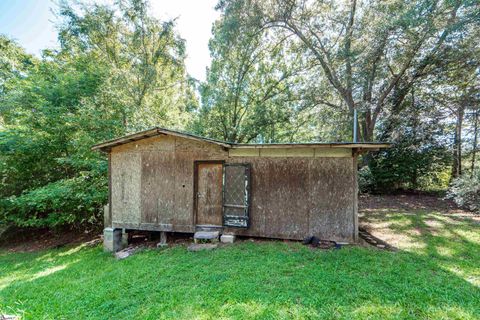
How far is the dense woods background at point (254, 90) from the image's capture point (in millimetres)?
7070

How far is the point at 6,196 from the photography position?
7.13m

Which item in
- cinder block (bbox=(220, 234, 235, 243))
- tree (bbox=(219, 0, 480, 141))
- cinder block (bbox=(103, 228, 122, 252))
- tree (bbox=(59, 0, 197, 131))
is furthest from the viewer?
tree (bbox=(59, 0, 197, 131))

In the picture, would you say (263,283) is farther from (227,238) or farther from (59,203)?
(59,203)

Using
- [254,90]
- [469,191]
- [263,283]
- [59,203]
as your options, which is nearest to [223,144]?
[263,283]

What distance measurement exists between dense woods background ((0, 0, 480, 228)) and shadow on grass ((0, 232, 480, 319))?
336 cm

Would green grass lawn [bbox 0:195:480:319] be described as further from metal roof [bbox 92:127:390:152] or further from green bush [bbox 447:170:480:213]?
green bush [bbox 447:170:480:213]

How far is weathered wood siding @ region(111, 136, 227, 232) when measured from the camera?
521cm

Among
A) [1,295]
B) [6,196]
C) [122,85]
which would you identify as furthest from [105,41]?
[1,295]

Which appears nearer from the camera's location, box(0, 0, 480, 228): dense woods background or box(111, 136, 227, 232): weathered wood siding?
box(111, 136, 227, 232): weathered wood siding

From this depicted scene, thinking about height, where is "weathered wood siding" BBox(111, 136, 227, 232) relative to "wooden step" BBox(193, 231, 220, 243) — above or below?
above

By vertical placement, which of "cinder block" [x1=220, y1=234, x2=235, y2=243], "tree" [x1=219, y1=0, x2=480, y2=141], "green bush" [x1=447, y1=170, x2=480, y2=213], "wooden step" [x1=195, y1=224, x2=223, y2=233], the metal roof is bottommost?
"cinder block" [x1=220, y1=234, x2=235, y2=243]

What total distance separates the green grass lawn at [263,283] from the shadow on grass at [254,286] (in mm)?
14

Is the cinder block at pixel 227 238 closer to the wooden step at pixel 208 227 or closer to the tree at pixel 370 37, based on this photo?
the wooden step at pixel 208 227

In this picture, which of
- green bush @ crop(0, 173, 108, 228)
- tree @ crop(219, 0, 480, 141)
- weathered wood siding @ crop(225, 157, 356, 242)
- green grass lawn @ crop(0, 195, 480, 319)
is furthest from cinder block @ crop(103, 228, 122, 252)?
tree @ crop(219, 0, 480, 141)
